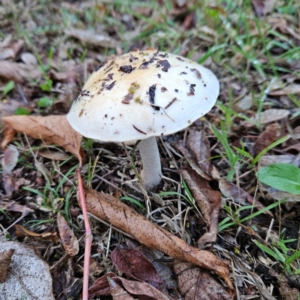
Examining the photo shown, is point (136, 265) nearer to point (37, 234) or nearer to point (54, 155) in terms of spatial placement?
point (37, 234)

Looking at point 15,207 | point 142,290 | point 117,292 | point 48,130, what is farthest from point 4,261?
point 48,130

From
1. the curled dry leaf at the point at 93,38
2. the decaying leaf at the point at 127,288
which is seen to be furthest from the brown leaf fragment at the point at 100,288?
the curled dry leaf at the point at 93,38

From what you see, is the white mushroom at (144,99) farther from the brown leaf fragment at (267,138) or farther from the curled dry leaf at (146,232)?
the brown leaf fragment at (267,138)

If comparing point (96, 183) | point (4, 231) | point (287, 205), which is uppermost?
point (287, 205)

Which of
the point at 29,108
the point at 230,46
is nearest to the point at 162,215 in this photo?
the point at 29,108

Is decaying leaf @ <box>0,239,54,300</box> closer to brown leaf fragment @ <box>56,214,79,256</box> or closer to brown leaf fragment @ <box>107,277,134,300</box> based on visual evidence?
brown leaf fragment @ <box>56,214,79,256</box>

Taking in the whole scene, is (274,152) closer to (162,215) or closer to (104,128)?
(162,215)

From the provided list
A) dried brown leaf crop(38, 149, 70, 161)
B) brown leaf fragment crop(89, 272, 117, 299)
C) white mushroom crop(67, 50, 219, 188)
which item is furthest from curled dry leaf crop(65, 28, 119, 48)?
brown leaf fragment crop(89, 272, 117, 299)
